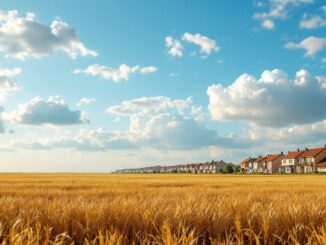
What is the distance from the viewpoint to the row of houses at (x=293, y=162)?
5236 inches

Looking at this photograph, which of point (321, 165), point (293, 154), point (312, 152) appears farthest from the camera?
point (293, 154)

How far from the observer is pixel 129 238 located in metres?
4.25

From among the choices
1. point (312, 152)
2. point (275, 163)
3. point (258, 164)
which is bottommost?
point (258, 164)

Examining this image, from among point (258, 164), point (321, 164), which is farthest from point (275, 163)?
point (321, 164)

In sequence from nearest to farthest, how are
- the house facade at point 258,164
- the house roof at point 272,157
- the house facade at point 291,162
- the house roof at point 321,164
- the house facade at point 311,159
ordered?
the house roof at point 321,164 → the house facade at point 311,159 → the house facade at point 291,162 → the house roof at point 272,157 → the house facade at point 258,164

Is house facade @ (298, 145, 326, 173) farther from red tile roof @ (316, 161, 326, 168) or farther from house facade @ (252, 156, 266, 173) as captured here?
house facade @ (252, 156, 266, 173)

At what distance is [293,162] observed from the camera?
479ft

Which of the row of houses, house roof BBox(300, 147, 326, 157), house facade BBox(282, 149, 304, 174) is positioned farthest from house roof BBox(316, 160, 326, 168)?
house facade BBox(282, 149, 304, 174)

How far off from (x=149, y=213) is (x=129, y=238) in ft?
1.24

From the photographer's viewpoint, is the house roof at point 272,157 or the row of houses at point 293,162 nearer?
the row of houses at point 293,162

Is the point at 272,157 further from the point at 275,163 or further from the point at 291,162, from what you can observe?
the point at 291,162

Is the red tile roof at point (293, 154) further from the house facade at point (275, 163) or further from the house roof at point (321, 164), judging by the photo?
the house roof at point (321, 164)

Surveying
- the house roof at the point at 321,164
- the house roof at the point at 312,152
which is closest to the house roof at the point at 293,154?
the house roof at the point at 312,152

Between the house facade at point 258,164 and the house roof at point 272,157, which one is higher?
the house roof at point 272,157
